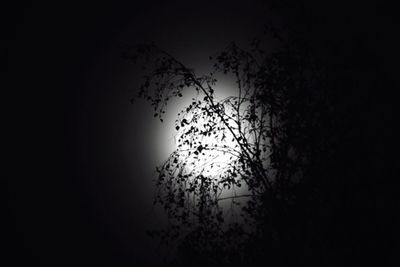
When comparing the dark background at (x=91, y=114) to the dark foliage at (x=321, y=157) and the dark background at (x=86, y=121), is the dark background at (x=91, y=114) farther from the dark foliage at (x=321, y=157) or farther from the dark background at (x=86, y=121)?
the dark foliage at (x=321, y=157)

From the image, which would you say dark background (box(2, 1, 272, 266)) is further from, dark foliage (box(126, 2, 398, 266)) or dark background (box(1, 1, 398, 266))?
dark foliage (box(126, 2, 398, 266))

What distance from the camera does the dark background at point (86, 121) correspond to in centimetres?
354

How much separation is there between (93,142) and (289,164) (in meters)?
2.10

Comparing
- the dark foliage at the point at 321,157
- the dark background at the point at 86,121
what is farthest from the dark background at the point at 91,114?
the dark foliage at the point at 321,157

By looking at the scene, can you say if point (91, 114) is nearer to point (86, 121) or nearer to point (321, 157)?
point (86, 121)

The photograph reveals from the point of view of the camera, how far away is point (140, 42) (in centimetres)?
378

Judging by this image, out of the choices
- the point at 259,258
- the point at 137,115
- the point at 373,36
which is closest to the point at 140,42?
the point at 137,115

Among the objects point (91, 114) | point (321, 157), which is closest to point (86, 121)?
point (91, 114)

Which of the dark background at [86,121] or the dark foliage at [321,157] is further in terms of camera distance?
the dark background at [86,121]

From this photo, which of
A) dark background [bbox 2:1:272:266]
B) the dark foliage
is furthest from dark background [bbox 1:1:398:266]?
the dark foliage

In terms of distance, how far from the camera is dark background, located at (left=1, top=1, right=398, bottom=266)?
3.54 metres

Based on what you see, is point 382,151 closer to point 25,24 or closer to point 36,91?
point 36,91

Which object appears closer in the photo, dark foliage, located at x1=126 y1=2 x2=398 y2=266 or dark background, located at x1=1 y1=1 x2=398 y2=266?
dark foliage, located at x1=126 y1=2 x2=398 y2=266

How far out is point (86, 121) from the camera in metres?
3.74
